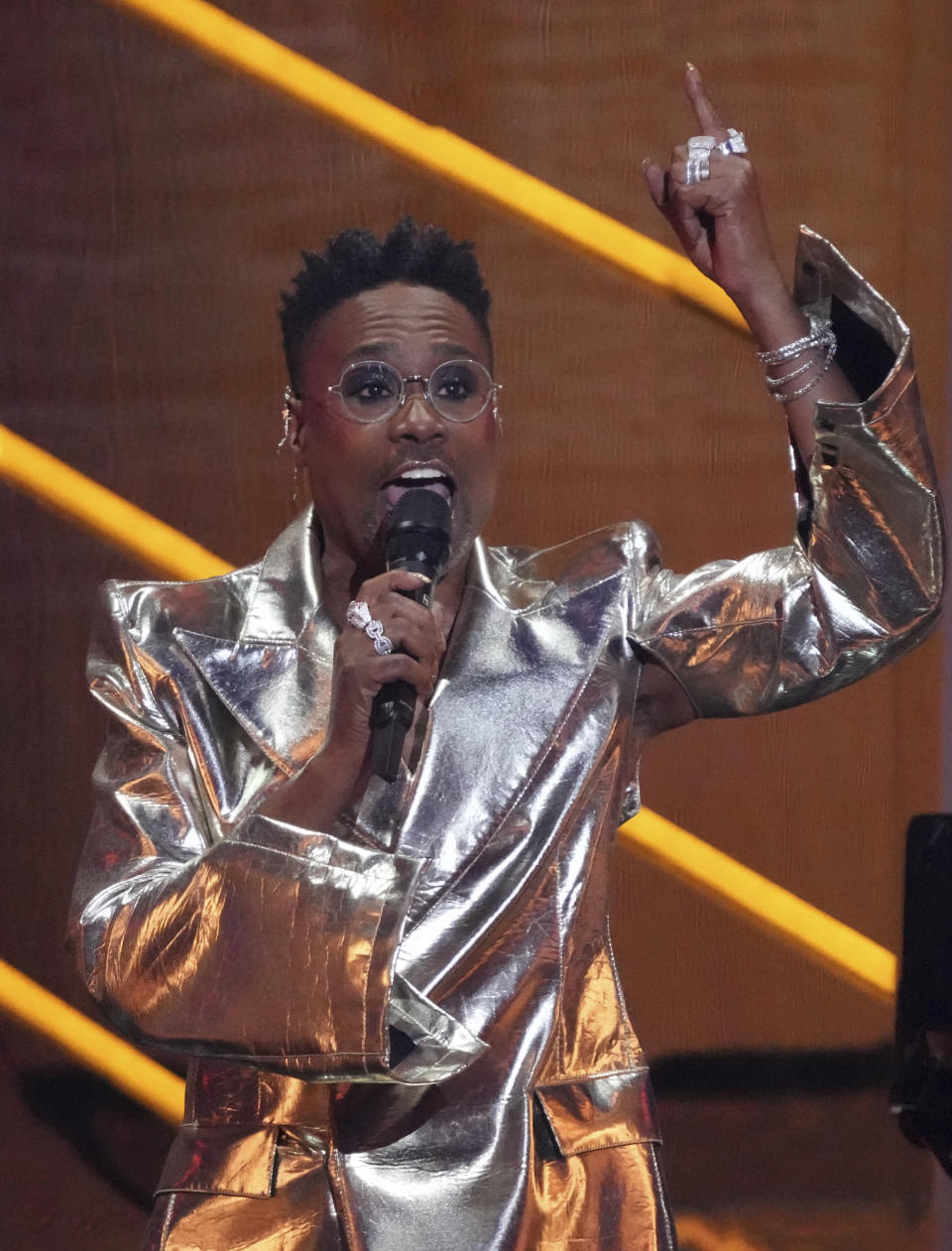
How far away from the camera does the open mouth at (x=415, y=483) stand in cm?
161

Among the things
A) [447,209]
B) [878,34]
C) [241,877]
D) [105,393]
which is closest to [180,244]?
[105,393]

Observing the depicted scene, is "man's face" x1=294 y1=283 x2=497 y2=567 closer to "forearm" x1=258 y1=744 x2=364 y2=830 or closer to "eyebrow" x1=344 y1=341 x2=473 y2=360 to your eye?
"eyebrow" x1=344 y1=341 x2=473 y2=360

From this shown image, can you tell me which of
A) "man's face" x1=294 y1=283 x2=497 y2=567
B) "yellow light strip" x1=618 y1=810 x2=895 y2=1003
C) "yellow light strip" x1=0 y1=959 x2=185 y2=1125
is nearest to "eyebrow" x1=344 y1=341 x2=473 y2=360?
"man's face" x1=294 y1=283 x2=497 y2=567

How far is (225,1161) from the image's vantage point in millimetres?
1454

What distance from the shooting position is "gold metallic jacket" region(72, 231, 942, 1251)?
1.27 meters

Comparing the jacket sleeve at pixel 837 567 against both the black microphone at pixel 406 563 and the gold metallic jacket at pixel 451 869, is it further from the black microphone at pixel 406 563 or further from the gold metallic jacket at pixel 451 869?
the black microphone at pixel 406 563

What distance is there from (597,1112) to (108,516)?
4.89 feet

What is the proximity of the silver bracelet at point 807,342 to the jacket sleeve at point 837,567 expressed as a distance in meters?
0.01

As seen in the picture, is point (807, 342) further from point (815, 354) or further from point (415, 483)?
point (415, 483)

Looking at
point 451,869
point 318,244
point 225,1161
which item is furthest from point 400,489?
point 318,244

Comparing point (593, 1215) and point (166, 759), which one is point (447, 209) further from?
point (593, 1215)

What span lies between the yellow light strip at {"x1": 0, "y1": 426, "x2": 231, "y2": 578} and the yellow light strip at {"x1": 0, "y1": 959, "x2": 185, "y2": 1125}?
0.69m

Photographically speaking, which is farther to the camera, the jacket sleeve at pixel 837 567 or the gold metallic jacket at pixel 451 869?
the jacket sleeve at pixel 837 567

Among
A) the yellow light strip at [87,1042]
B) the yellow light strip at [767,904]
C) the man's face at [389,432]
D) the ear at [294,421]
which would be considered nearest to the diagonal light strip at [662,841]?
the yellow light strip at [767,904]
